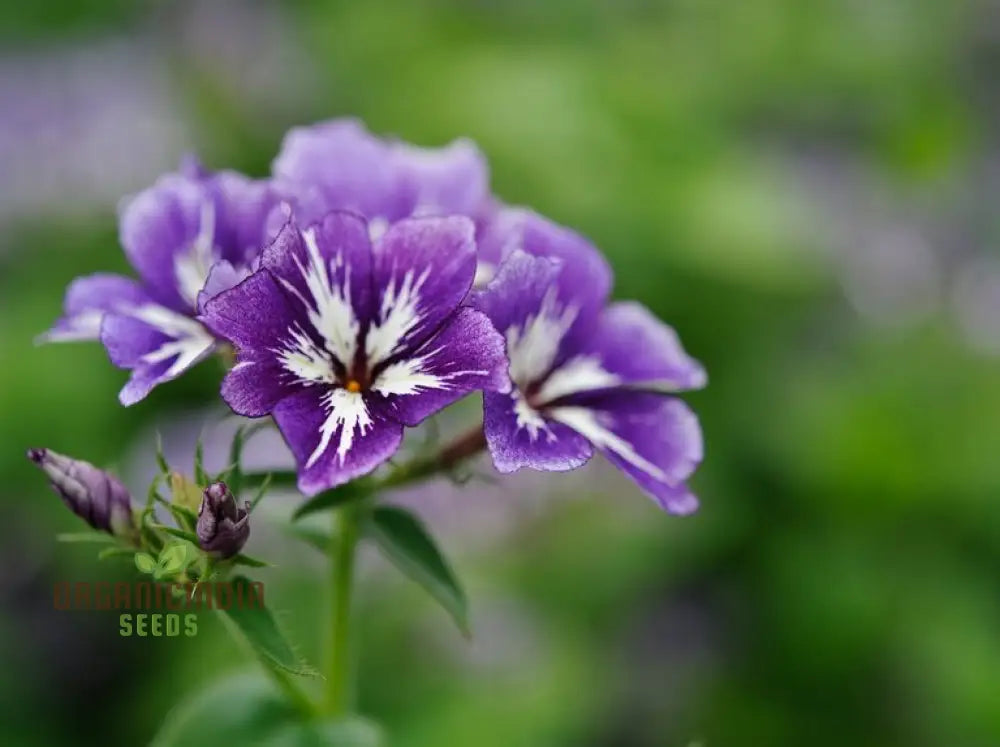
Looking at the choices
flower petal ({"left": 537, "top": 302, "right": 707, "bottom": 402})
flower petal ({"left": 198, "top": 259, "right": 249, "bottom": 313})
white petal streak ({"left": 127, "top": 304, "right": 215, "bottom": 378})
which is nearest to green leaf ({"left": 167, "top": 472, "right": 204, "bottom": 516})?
white petal streak ({"left": 127, "top": 304, "right": 215, "bottom": 378})

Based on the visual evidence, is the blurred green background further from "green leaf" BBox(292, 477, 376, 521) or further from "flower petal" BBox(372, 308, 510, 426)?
"flower petal" BBox(372, 308, 510, 426)

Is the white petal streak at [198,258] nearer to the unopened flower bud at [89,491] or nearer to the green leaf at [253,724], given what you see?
the unopened flower bud at [89,491]

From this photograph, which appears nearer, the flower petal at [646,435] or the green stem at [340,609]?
the flower petal at [646,435]

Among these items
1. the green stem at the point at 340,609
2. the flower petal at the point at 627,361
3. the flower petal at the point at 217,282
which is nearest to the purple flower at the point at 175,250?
the flower petal at the point at 217,282

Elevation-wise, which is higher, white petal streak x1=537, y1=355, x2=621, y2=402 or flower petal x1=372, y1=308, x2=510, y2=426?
flower petal x1=372, y1=308, x2=510, y2=426

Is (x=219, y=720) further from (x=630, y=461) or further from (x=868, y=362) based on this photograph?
(x=868, y=362)

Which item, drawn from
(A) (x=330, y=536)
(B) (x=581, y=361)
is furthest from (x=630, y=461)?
(A) (x=330, y=536)

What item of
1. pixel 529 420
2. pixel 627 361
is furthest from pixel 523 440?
pixel 627 361
